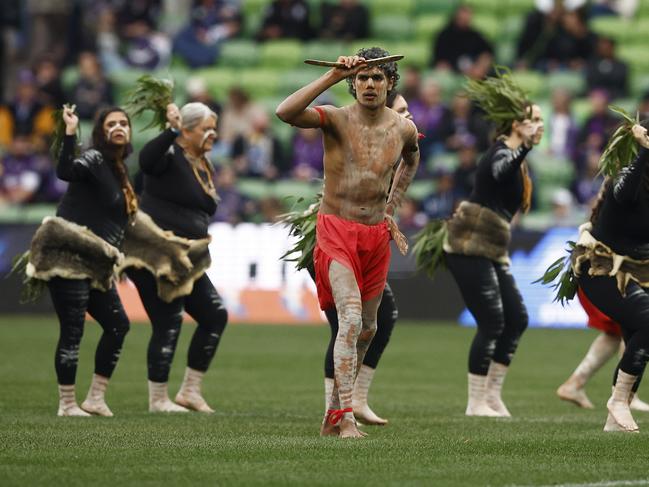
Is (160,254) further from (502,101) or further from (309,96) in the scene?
(309,96)

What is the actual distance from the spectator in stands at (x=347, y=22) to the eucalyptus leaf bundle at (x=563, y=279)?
53.5 feet

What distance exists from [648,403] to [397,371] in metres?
3.52

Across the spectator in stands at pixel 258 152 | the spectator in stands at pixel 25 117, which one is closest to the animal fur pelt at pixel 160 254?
the spectator in stands at pixel 258 152

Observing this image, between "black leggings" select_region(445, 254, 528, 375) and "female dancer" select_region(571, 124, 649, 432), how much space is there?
151 cm

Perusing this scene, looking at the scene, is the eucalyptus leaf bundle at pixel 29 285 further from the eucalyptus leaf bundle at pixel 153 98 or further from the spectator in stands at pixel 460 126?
the spectator in stands at pixel 460 126

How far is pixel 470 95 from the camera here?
1273cm

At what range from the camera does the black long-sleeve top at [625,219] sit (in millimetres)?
10047

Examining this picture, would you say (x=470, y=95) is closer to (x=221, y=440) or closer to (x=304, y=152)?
(x=221, y=440)

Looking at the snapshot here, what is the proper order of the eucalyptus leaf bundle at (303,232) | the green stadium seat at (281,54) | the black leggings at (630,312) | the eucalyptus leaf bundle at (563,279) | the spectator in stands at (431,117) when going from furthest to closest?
the green stadium seat at (281,54) < the spectator in stands at (431,117) < the eucalyptus leaf bundle at (563,279) < the eucalyptus leaf bundle at (303,232) < the black leggings at (630,312)

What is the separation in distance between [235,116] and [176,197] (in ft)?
47.5

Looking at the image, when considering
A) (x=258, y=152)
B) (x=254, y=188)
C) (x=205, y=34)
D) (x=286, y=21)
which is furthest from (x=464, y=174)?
(x=205, y=34)

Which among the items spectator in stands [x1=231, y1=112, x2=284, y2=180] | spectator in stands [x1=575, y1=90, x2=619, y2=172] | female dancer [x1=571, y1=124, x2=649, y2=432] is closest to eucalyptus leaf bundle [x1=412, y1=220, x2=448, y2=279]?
female dancer [x1=571, y1=124, x2=649, y2=432]

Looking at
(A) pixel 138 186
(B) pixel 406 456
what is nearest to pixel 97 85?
(A) pixel 138 186

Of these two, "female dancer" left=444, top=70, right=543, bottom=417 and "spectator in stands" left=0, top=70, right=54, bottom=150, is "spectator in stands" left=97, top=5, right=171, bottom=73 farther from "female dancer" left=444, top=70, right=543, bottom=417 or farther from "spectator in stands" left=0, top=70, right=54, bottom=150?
"female dancer" left=444, top=70, right=543, bottom=417
